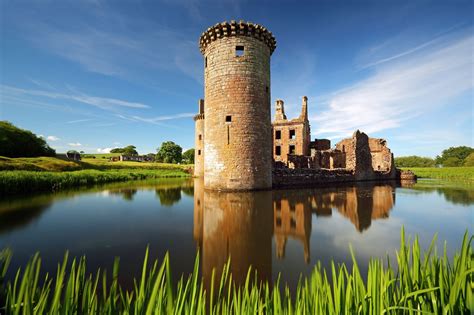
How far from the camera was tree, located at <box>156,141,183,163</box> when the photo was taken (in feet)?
244

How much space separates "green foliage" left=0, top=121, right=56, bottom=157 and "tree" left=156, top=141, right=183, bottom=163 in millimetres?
41485

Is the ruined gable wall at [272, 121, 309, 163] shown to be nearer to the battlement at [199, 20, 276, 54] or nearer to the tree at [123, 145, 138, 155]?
the battlement at [199, 20, 276, 54]

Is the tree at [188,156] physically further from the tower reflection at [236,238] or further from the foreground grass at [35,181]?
the tower reflection at [236,238]

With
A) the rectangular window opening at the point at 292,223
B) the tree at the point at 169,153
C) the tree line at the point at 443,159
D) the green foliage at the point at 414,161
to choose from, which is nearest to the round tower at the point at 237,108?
the rectangular window opening at the point at 292,223

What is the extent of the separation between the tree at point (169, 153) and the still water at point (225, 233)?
223 ft

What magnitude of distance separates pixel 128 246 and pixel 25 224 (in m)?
3.83

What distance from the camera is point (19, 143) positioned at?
2784 cm

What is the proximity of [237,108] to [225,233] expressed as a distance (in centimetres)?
858

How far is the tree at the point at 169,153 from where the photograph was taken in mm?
74338

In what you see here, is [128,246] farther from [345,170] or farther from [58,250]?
[345,170]

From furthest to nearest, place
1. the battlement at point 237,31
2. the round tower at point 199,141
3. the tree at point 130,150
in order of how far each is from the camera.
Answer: the tree at point 130,150
the round tower at point 199,141
the battlement at point 237,31

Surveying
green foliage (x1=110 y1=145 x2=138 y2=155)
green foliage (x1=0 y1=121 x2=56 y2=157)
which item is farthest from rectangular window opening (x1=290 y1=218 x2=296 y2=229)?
green foliage (x1=110 y1=145 x2=138 y2=155)

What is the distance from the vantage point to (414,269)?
1863 millimetres

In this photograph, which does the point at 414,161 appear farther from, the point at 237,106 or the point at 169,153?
the point at 237,106
